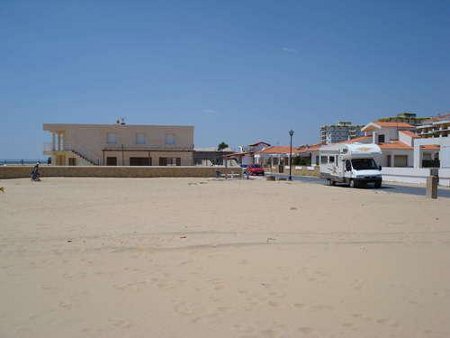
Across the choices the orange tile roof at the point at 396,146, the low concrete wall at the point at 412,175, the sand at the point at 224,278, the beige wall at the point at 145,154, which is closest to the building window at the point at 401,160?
the orange tile roof at the point at 396,146

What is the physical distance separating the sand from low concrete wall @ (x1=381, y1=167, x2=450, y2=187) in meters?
23.3

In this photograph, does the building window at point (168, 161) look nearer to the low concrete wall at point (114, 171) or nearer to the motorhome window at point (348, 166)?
the low concrete wall at point (114, 171)

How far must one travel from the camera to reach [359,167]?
29.0 meters

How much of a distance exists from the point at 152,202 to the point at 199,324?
1262cm

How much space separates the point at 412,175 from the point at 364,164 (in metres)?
9.87

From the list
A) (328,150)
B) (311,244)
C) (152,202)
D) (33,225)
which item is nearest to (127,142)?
(328,150)

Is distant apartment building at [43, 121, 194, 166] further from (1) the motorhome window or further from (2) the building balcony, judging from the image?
(1) the motorhome window

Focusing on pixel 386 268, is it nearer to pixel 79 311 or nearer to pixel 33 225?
pixel 79 311

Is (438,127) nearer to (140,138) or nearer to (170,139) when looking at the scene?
(170,139)

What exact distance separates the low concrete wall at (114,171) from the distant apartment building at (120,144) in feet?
51.1

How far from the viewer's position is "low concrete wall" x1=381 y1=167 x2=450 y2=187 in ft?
106

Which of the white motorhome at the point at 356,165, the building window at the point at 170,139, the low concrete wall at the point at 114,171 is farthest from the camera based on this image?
the building window at the point at 170,139

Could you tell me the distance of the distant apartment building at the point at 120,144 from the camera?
53.7 m

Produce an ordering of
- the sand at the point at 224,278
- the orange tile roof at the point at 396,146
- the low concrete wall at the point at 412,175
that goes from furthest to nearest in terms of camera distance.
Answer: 1. the orange tile roof at the point at 396,146
2. the low concrete wall at the point at 412,175
3. the sand at the point at 224,278
